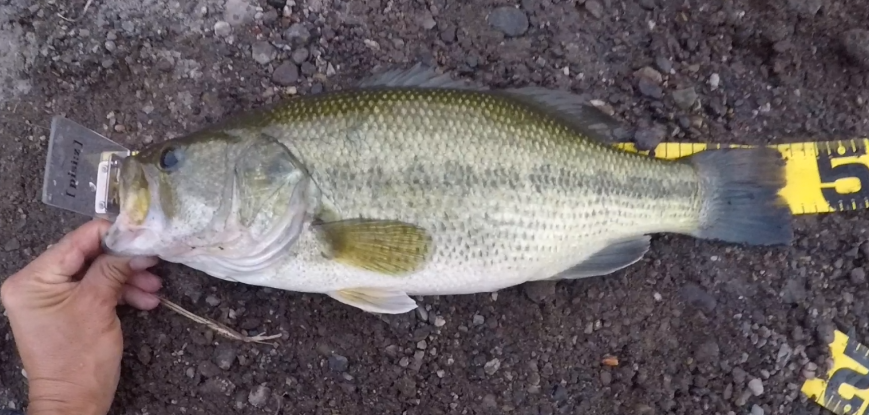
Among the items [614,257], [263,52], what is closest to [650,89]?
[614,257]

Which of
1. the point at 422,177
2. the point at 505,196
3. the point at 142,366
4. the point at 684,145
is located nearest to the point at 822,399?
the point at 684,145

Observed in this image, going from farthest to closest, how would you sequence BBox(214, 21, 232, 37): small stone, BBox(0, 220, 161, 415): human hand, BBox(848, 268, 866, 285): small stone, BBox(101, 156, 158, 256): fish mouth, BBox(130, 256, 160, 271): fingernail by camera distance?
1. BBox(214, 21, 232, 37): small stone
2. BBox(848, 268, 866, 285): small stone
3. BBox(130, 256, 160, 271): fingernail
4. BBox(0, 220, 161, 415): human hand
5. BBox(101, 156, 158, 256): fish mouth

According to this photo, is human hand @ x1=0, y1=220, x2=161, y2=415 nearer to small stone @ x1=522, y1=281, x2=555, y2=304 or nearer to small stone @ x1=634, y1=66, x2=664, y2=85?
small stone @ x1=522, y1=281, x2=555, y2=304

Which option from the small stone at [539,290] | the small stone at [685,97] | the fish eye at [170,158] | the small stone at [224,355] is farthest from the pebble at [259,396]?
the small stone at [685,97]

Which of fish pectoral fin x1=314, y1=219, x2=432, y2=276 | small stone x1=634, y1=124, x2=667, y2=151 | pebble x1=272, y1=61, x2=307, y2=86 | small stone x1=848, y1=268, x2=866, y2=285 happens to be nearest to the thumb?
fish pectoral fin x1=314, y1=219, x2=432, y2=276

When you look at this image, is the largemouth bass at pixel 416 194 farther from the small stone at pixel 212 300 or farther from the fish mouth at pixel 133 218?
the small stone at pixel 212 300
